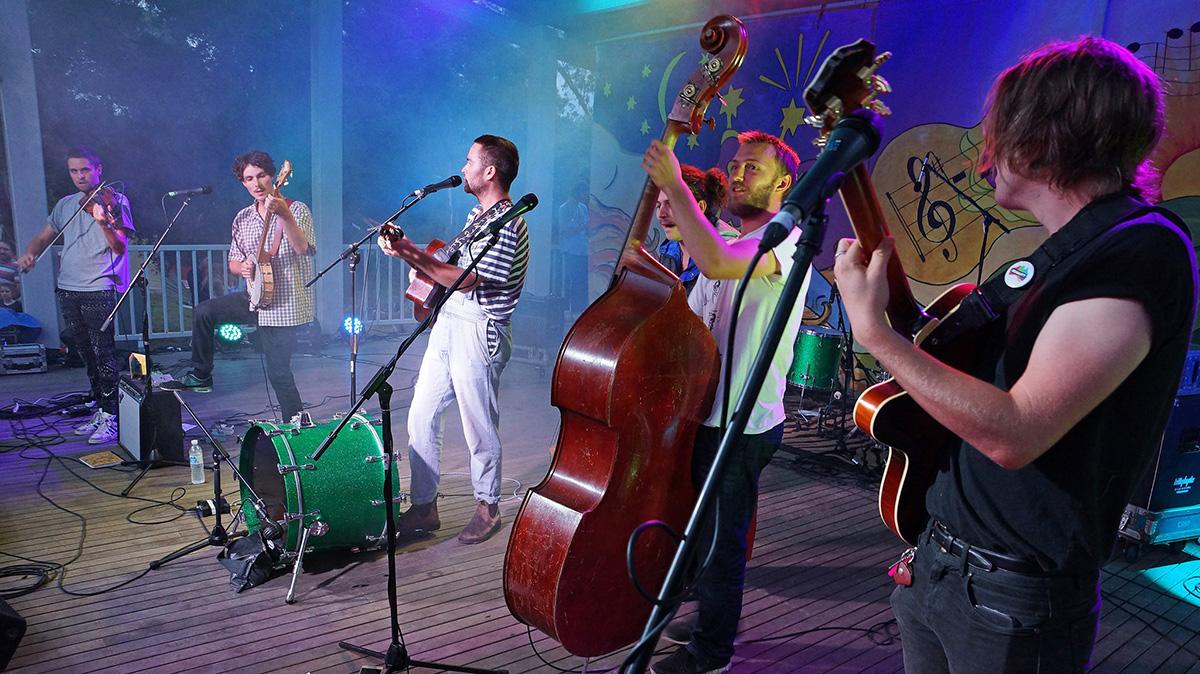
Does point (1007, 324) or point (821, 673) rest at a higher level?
point (1007, 324)

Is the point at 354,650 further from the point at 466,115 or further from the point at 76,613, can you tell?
the point at 466,115

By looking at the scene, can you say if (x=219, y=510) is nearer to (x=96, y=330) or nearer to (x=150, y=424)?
(x=150, y=424)

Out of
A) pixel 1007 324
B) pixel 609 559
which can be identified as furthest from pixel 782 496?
pixel 1007 324

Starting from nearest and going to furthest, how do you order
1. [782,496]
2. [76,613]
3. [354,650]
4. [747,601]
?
[354,650] < [76,613] < [747,601] < [782,496]

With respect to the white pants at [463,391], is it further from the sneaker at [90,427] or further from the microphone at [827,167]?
the sneaker at [90,427]

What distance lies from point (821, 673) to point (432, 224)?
955cm

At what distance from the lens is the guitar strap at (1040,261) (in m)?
1.09

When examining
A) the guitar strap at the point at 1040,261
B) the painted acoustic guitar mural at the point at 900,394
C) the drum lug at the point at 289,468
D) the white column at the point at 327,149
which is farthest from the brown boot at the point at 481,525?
the white column at the point at 327,149

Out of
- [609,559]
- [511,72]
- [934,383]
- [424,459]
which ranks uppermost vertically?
[511,72]

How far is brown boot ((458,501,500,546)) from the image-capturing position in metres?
3.70

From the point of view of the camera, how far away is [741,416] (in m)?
0.97

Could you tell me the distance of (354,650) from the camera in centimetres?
266

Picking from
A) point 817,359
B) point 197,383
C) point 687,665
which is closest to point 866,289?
point 687,665

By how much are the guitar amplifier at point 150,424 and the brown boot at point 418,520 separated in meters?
1.95
